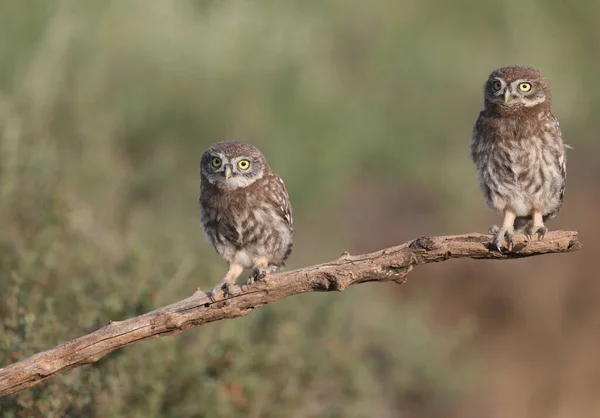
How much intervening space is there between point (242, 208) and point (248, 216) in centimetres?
5

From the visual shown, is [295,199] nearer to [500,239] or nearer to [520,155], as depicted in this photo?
[520,155]

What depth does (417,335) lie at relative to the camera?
10062 millimetres

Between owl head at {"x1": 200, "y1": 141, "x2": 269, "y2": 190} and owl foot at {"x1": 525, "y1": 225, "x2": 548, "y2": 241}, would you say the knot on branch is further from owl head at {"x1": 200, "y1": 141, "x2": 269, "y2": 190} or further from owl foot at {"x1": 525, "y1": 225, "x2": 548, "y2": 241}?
owl head at {"x1": 200, "y1": 141, "x2": 269, "y2": 190}

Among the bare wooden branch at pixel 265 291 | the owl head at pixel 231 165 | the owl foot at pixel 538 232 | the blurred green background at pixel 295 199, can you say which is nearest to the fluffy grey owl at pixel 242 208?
the owl head at pixel 231 165

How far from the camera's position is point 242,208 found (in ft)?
19.1

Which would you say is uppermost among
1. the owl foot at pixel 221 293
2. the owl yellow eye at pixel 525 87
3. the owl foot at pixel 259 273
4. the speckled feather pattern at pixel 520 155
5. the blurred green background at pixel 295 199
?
the blurred green background at pixel 295 199

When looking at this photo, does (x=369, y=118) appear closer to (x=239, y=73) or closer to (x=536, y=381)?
(x=239, y=73)

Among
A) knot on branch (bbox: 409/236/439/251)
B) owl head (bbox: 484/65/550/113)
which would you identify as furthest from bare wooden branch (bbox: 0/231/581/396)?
owl head (bbox: 484/65/550/113)

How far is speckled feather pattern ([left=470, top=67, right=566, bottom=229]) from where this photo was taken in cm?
574

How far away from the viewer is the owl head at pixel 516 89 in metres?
5.61

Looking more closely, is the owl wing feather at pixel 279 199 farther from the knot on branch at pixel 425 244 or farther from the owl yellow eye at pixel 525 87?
the owl yellow eye at pixel 525 87

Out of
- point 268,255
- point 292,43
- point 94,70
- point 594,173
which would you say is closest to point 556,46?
point 594,173

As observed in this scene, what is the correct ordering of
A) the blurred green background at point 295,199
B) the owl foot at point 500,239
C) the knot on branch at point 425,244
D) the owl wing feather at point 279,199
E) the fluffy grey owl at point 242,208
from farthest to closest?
the blurred green background at point 295,199, the owl wing feather at point 279,199, the fluffy grey owl at point 242,208, the owl foot at point 500,239, the knot on branch at point 425,244

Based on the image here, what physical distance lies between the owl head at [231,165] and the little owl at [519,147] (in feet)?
3.89
